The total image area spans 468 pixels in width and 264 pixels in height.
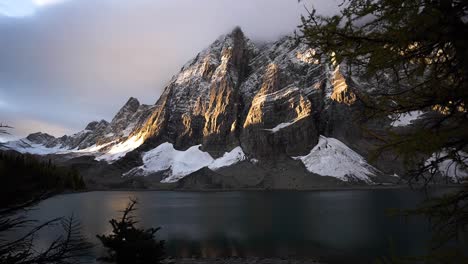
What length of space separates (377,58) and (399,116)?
56.6 inches

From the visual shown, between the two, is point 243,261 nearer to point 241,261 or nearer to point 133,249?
point 241,261

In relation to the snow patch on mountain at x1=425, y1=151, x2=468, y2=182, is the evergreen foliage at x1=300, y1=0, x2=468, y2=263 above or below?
above

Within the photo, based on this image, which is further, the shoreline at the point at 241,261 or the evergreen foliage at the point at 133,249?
the shoreline at the point at 241,261

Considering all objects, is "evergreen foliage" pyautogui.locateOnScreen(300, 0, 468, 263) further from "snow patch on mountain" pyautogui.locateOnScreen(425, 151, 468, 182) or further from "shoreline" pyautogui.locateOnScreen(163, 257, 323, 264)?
"shoreline" pyautogui.locateOnScreen(163, 257, 323, 264)

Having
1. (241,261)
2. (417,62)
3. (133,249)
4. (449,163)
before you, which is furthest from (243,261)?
(417,62)

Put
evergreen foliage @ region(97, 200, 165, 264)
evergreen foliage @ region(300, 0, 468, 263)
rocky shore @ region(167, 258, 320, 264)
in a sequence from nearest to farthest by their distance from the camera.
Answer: evergreen foliage @ region(300, 0, 468, 263), evergreen foliage @ region(97, 200, 165, 264), rocky shore @ region(167, 258, 320, 264)

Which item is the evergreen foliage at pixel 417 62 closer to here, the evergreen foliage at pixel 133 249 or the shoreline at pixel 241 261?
the evergreen foliage at pixel 133 249

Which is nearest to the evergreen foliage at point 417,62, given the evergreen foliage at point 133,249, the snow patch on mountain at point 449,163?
the snow patch on mountain at point 449,163

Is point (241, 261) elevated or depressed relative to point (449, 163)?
depressed

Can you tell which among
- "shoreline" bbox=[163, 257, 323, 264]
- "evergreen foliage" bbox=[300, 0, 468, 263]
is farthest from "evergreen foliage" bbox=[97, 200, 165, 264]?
"shoreline" bbox=[163, 257, 323, 264]

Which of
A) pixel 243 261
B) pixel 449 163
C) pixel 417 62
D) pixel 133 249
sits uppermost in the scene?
pixel 417 62

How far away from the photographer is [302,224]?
230 ft

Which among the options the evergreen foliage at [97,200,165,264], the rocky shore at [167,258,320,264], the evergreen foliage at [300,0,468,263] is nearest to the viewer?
the evergreen foliage at [300,0,468,263]

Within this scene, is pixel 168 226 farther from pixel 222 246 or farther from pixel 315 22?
pixel 315 22
